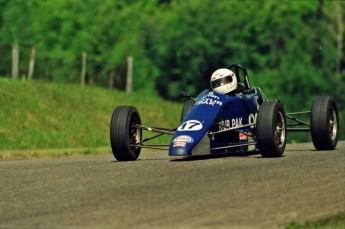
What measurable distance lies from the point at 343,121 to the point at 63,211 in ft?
184

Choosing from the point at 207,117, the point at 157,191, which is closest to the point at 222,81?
the point at 207,117

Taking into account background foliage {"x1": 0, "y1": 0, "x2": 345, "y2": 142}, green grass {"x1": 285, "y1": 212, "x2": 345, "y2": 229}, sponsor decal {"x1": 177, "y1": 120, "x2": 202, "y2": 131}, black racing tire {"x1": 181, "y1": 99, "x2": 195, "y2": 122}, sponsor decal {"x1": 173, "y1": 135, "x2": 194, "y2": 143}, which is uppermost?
background foliage {"x1": 0, "y1": 0, "x2": 345, "y2": 142}

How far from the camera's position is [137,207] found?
12430 mm

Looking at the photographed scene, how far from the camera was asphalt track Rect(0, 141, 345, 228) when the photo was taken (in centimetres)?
1163

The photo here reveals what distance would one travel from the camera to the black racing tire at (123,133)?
18.4 metres

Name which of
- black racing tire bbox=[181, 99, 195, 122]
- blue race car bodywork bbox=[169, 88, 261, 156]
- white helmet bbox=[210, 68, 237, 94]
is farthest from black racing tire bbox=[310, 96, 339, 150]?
black racing tire bbox=[181, 99, 195, 122]

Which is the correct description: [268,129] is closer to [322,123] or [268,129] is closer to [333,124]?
[322,123]

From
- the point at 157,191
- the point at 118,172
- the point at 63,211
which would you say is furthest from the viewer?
the point at 118,172

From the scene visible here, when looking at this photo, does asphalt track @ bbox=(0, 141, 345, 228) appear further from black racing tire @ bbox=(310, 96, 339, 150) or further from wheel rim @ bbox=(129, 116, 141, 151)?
black racing tire @ bbox=(310, 96, 339, 150)

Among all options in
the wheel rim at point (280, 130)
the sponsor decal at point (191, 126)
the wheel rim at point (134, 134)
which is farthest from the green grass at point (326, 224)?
the wheel rim at point (134, 134)

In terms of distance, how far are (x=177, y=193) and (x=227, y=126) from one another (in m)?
5.09

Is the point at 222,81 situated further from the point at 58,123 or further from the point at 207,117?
the point at 58,123

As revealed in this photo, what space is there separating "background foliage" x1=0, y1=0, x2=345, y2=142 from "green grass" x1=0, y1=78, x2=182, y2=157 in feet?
122

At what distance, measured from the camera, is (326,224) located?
37.0 ft
